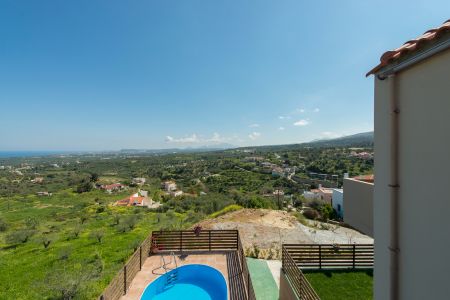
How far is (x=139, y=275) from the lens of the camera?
8984mm

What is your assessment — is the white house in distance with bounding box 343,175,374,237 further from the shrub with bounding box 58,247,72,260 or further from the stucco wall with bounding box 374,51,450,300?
the shrub with bounding box 58,247,72,260

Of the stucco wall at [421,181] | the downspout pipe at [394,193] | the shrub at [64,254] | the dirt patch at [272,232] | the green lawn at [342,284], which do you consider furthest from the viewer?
the shrub at [64,254]

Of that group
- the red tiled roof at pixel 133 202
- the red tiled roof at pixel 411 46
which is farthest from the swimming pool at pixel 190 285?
the red tiled roof at pixel 133 202

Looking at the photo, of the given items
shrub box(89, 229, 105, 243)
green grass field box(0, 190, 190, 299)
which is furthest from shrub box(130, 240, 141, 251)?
shrub box(89, 229, 105, 243)

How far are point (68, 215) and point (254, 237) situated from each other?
31830 millimetres

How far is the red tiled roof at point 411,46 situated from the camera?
2.14 m

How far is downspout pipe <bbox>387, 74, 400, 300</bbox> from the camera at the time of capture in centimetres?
264

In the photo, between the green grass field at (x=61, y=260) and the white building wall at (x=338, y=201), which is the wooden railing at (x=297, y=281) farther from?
the white building wall at (x=338, y=201)

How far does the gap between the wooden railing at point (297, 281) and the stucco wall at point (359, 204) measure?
229cm

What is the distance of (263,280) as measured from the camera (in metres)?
9.88

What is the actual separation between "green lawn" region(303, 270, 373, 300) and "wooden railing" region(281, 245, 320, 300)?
0.89 metres

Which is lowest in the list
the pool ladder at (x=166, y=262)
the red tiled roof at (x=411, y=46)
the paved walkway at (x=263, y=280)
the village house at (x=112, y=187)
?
the village house at (x=112, y=187)

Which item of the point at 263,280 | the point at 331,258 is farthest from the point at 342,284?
the point at 263,280

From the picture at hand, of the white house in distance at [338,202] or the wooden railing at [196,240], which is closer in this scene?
the wooden railing at [196,240]
